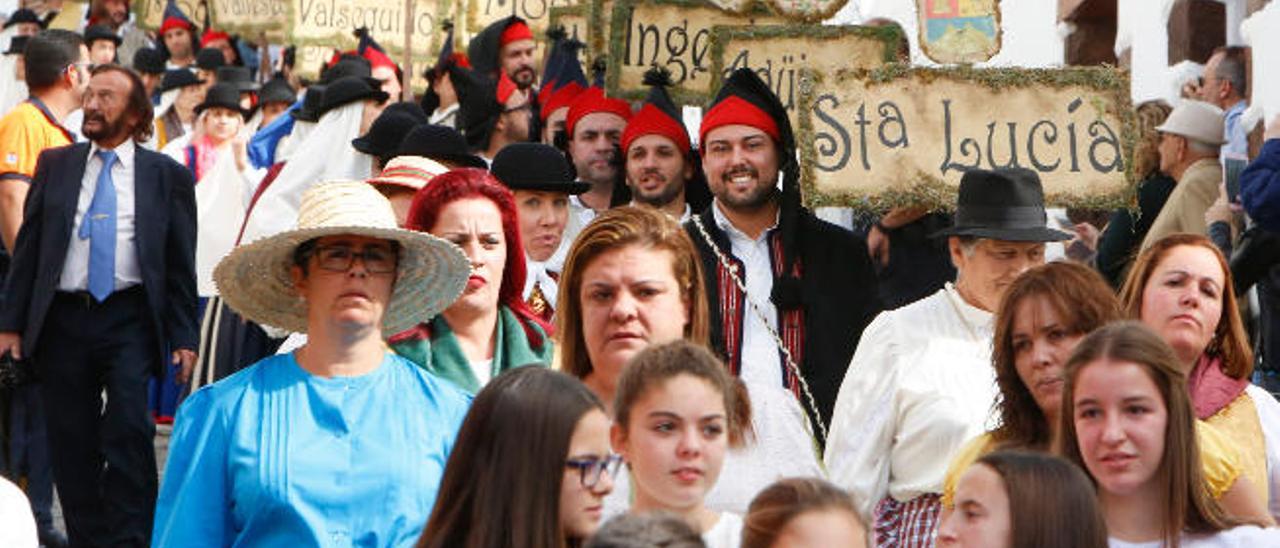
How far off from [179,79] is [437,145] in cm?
877

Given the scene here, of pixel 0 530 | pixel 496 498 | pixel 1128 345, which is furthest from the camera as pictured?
pixel 1128 345

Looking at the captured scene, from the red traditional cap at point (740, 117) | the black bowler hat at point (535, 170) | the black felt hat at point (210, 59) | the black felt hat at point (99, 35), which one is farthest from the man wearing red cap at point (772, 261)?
the black felt hat at point (99, 35)

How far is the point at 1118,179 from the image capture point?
9.42m

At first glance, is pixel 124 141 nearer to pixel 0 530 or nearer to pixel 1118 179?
pixel 1118 179

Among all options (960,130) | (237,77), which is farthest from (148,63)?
(960,130)

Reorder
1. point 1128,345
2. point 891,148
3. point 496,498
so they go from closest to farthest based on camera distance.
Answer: point 496,498, point 1128,345, point 891,148

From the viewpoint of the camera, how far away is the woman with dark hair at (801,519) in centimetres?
564

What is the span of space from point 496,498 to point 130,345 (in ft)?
20.0

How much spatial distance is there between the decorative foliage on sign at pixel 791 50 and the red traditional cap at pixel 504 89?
2137 mm

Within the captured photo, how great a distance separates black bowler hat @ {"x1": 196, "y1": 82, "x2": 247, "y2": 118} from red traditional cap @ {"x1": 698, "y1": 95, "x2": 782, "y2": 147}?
7032 mm

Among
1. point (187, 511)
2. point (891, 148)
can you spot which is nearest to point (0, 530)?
point (187, 511)

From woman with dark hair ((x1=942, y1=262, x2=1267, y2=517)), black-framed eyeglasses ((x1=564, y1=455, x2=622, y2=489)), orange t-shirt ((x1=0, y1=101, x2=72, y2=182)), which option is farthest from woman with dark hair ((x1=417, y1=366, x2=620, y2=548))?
orange t-shirt ((x1=0, y1=101, x2=72, y2=182))

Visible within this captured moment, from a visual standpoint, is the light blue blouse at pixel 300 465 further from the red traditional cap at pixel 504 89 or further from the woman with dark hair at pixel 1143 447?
A: the red traditional cap at pixel 504 89

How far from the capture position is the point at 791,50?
10625 mm
